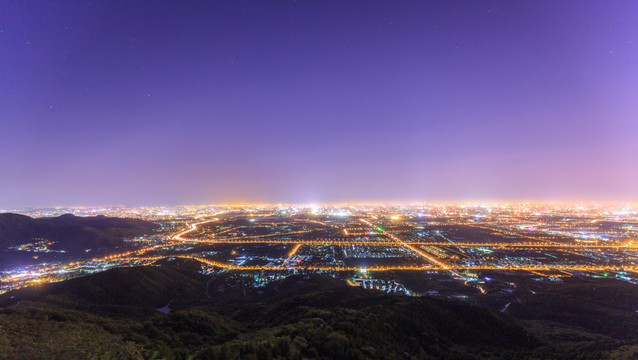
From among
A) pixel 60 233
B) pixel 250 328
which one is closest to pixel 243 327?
pixel 250 328

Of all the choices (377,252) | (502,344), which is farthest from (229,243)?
(502,344)

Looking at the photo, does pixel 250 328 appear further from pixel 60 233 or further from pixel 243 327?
pixel 60 233

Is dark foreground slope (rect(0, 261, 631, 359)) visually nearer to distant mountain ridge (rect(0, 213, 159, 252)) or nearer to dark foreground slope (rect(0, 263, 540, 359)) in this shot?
dark foreground slope (rect(0, 263, 540, 359))

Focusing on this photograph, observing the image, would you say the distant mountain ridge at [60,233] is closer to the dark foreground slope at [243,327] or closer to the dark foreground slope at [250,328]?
the dark foreground slope at [250,328]

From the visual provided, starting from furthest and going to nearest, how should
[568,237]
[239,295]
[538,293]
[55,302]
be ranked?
[568,237], [239,295], [538,293], [55,302]

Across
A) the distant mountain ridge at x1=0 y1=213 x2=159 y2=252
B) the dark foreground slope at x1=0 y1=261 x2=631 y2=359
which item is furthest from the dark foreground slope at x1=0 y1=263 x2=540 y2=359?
the distant mountain ridge at x1=0 y1=213 x2=159 y2=252

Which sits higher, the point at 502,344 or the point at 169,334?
the point at 169,334

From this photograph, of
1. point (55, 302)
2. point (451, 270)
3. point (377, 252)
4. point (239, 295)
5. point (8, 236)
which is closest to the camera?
point (55, 302)

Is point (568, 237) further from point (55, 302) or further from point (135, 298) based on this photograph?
point (55, 302)

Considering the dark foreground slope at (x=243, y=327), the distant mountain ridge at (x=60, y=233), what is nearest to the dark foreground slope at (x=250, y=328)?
the dark foreground slope at (x=243, y=327)
